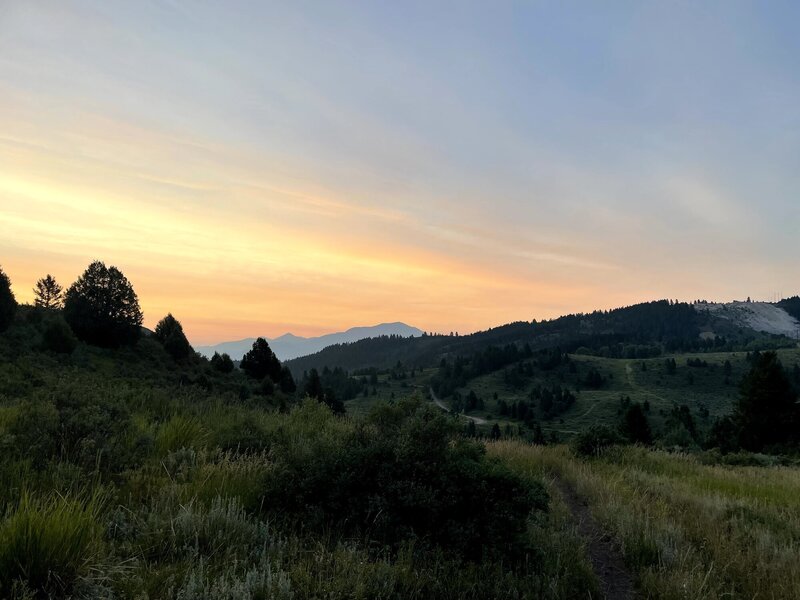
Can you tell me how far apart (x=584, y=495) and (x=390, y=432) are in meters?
4.85

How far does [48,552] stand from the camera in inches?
130

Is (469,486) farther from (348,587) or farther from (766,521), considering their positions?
(766,521)

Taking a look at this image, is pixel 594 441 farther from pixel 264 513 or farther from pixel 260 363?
pixel 260 363

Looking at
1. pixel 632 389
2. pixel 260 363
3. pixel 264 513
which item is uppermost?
pixel 264 513

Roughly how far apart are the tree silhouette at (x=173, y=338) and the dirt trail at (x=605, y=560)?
53049 millimetres

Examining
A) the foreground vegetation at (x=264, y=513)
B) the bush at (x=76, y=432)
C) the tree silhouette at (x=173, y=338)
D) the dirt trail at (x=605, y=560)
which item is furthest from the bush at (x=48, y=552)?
the tree silhouette at (x=173, y=338)

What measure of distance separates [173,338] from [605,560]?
182ft

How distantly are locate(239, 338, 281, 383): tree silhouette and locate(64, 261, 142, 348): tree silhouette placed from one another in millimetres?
18244

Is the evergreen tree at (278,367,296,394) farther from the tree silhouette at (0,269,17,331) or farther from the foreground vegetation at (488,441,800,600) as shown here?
the foreground vegetation at (488,441,800,600)

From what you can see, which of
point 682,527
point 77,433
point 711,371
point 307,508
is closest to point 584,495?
point 682,527

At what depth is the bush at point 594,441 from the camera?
14750 millimetres

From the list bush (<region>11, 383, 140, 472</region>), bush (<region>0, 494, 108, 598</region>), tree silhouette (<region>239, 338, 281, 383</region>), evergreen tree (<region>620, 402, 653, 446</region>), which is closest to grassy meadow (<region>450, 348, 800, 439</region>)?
evergreen tree (<region>620, 402, 653, 446</region>)

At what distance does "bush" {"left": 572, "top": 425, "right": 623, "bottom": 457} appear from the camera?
48.4 feet

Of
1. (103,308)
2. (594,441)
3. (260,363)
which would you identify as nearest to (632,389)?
(260,363)
